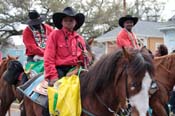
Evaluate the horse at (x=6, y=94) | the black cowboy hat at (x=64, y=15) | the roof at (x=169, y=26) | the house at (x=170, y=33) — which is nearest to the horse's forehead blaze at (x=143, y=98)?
the black cowboy hat at (x=64, y=15)

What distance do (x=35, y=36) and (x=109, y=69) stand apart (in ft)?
11.2

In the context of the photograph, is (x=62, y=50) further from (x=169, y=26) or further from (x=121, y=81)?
(x=169, y=26)

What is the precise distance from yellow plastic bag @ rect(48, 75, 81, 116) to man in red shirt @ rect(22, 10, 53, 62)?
2456 mm

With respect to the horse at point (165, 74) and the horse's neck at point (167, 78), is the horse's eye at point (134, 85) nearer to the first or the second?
the horse at point (165, 74)

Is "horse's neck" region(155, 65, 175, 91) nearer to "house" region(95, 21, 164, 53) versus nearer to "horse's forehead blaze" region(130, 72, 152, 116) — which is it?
"horse's forehead blaze" region(130, 72, 152, 116)

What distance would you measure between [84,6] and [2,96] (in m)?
28.6

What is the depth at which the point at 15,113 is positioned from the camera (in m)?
13.8

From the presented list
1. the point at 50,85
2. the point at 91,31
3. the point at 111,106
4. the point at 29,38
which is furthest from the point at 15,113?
the point at 91,31

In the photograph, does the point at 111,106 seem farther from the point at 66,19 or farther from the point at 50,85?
the point at 66,19

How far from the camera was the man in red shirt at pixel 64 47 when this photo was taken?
574 centimetres

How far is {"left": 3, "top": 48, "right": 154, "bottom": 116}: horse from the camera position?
13.9 feet

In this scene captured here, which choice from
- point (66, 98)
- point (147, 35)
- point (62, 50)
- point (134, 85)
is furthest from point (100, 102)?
point (147, 35)

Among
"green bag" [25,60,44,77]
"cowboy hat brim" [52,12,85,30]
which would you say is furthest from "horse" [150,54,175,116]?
"green bag" [25,60,44,77]

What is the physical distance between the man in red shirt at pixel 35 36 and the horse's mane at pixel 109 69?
2.60 m
